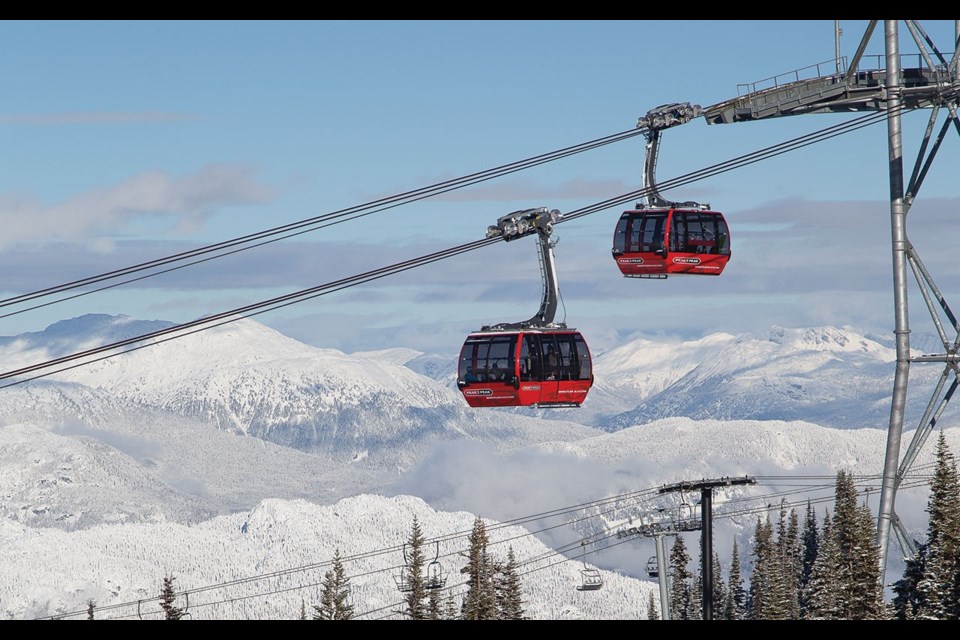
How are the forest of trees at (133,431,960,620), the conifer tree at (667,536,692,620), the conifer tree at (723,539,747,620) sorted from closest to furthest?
1. the forest of trees at (133,431,960,620)
2. the conifer tree at (667,536,692,620)
3. the conifer tree at (723,539,747,620)

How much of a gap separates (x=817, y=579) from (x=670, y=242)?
29.0 metres

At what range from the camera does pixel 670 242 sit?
52250 mm

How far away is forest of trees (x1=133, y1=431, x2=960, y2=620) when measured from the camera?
64.8 m

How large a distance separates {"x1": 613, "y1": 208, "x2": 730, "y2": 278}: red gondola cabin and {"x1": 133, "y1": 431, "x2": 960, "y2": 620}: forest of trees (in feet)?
37.8

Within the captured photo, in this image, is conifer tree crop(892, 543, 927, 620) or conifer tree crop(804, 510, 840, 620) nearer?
conifer tree crop(804, 510, 840, 620)

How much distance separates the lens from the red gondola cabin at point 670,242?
5216 cm

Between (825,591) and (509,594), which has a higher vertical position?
(825,591)

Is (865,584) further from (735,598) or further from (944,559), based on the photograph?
(735,598)

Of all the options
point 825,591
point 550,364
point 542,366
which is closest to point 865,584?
point 825,591

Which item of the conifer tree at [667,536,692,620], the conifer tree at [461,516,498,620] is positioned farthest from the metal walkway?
the conifer tree at [667,536,692,620]

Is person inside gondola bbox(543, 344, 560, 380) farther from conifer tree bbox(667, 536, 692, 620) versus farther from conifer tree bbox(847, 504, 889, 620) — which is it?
conifer tree bbox(667, 536, 692, 620)
